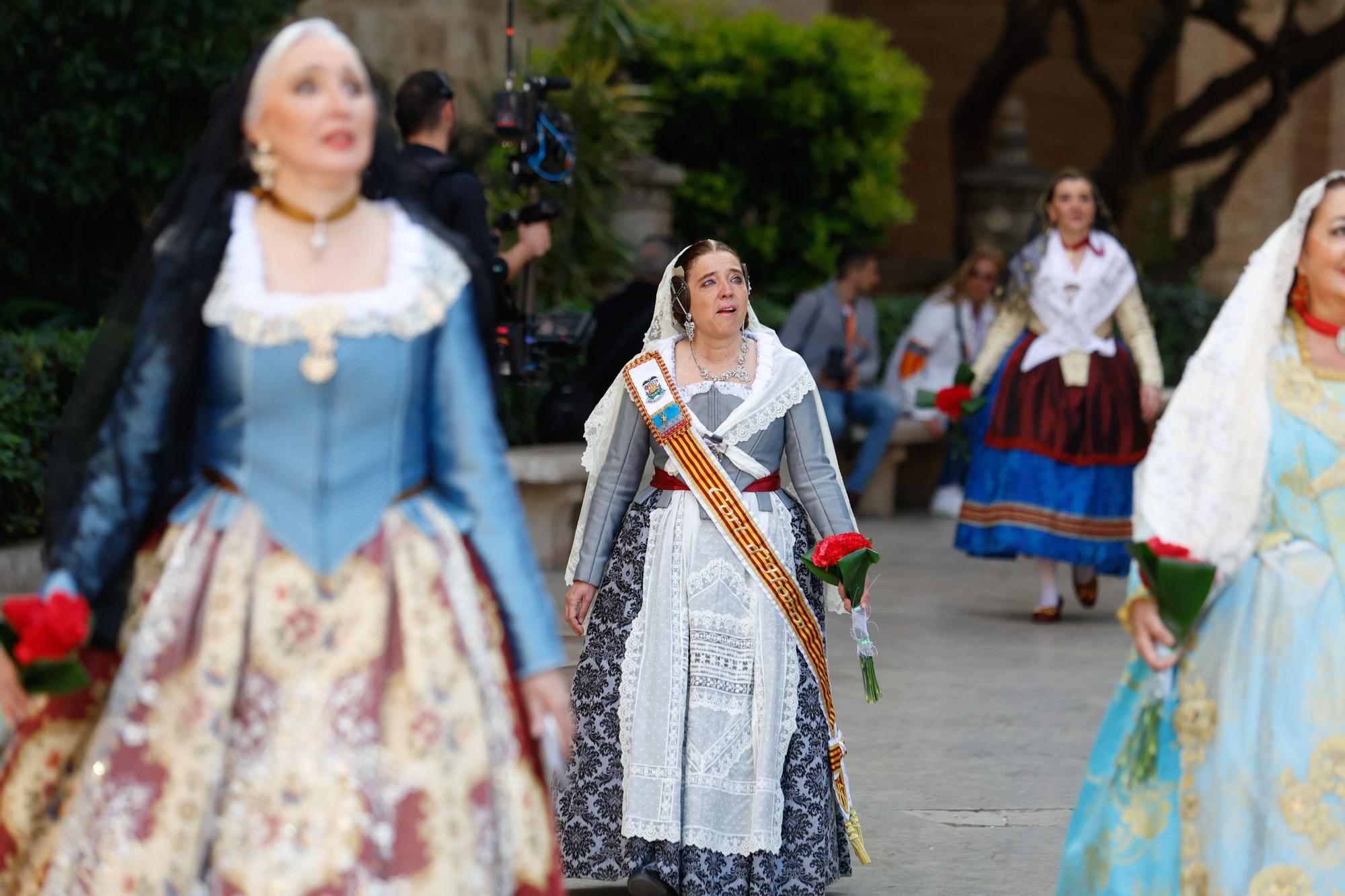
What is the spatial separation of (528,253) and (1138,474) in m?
4.71

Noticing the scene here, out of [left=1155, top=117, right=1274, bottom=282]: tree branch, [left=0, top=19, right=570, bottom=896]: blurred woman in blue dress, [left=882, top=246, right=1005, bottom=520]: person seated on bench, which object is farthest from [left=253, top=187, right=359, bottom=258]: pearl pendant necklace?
[left=1155, top=117, right=1274, bottom=282]: tree branch

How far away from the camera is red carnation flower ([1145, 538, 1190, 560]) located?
4156 mm

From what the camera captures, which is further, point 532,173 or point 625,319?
point 625,319

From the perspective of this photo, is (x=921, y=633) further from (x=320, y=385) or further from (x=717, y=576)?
(x=320, y=385)

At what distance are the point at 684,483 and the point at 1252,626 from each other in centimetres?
172

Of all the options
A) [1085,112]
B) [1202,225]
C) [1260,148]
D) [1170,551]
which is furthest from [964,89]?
[1170,551]

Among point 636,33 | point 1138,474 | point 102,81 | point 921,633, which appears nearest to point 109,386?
point 1138,474

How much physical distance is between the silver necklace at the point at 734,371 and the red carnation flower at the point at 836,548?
0.52 m

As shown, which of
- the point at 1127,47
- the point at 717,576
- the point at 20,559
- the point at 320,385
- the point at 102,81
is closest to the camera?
the point at 320,385

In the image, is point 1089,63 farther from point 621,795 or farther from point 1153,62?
point 621,795

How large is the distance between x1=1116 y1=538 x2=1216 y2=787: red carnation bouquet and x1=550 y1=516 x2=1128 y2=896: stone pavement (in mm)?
1333

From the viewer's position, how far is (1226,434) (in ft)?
14.0

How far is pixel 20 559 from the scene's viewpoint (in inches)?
332

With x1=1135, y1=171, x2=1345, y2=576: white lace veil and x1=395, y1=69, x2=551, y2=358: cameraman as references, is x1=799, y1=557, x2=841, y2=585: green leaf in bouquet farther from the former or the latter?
x1=395, y1=69, x2=551, y2=358: cameraman
